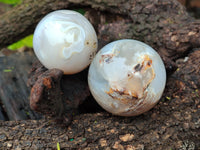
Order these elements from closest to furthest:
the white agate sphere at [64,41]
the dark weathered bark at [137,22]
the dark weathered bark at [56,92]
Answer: the dark weathered bark at [56,92], the white agate sphere at [64,41], the dark weathered bark at [137,22]

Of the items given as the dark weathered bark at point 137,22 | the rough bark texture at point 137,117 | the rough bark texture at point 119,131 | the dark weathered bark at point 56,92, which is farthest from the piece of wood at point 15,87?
the rough bark texture at point 119,131

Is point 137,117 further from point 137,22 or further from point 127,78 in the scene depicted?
point 137,22

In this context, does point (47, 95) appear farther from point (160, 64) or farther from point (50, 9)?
point (50, 9)

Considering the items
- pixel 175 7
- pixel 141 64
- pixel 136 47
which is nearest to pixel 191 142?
pixel 141 64

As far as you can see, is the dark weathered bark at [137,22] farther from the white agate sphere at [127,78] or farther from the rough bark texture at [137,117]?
the white agate sphere at [127,78]

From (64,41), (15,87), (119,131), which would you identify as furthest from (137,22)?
(15,87)

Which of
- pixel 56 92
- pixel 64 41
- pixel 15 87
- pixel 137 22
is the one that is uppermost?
pixel 64 41
